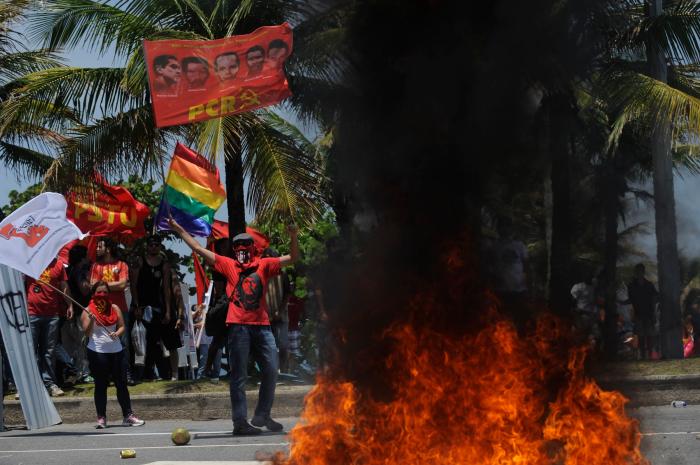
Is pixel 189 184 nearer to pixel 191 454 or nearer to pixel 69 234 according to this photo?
pixel 69 234

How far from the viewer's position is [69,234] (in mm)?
11672

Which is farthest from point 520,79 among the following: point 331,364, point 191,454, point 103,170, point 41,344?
point 103,170

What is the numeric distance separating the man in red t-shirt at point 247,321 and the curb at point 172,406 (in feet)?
6.35

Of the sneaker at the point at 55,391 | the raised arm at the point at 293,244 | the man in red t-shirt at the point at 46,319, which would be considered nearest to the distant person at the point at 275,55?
the raised arm at the point at 293,244

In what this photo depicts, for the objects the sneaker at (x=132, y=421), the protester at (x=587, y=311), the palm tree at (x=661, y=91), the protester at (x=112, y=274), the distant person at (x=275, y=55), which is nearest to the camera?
the protester at (x=587, y=311)

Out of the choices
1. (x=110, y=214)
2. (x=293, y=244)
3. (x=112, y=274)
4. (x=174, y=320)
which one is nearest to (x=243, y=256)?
(x=293, y=244)

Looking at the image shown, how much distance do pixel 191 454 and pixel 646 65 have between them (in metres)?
5.23

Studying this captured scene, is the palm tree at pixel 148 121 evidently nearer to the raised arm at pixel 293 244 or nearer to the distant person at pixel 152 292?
the distant person at pixel 152 292

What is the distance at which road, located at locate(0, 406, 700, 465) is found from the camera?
848 centimetres

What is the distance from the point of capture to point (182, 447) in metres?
10.0

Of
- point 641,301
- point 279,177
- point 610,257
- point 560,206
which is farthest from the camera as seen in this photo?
point 279,177

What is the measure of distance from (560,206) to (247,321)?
12.7 ft

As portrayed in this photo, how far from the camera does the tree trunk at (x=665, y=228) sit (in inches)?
357

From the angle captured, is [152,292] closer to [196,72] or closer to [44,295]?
[44,295]
